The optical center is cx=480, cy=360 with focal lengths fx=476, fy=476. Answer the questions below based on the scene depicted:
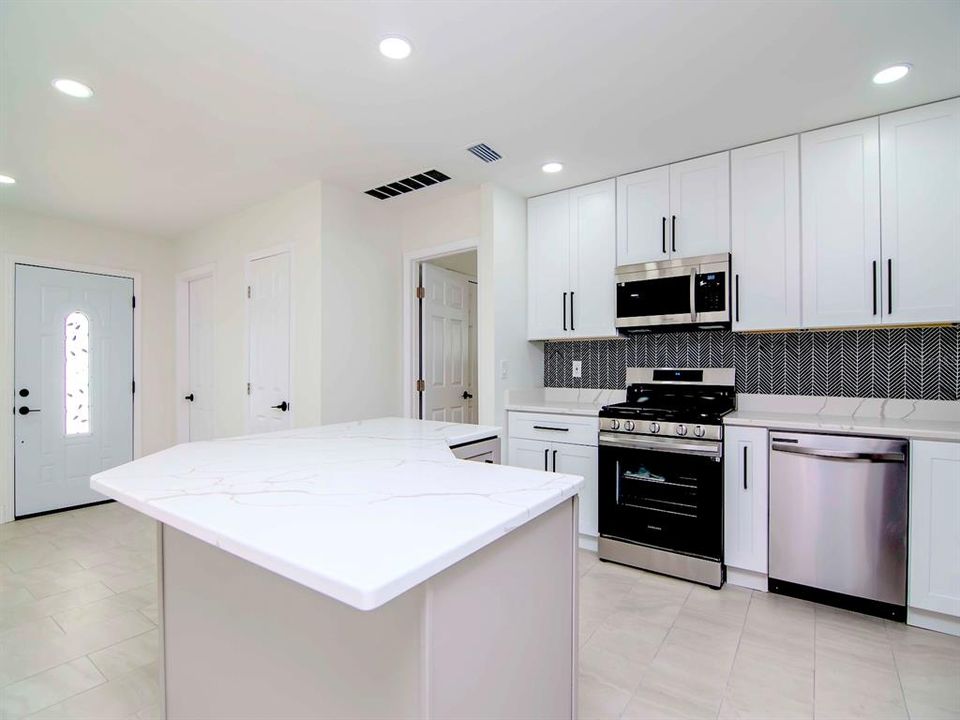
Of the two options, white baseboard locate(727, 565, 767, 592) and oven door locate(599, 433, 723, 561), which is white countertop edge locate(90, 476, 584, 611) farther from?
white baseboard locate(727, 565, 767, 592)

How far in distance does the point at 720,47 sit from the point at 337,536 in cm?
237

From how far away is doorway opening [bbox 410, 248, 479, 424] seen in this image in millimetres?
4125

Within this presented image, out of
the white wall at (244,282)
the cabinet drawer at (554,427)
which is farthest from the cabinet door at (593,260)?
the white wall at (244,282)

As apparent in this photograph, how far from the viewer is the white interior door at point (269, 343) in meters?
3.76

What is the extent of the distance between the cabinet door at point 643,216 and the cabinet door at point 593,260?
68 mm

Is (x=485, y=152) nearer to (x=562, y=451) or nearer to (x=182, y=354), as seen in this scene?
(x=562, y=451)

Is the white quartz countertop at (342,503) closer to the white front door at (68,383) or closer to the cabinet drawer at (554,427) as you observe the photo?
the cabinet drawer at (554,427)

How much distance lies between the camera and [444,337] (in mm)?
4422

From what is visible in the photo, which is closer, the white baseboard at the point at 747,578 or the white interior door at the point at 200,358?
the white baseboard at the point at 747,578

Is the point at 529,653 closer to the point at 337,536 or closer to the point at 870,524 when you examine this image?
the point at 337,536

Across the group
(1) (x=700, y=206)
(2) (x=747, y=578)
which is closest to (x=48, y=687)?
(2) (x=747, y=578)

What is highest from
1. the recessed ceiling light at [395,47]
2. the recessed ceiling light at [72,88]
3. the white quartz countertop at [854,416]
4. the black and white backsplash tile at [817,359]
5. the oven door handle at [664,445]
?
the recessed ceiling light at [395,47]

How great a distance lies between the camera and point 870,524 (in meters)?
2.32

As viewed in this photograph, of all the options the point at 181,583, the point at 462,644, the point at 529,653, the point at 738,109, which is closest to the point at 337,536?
the point at 462,644
